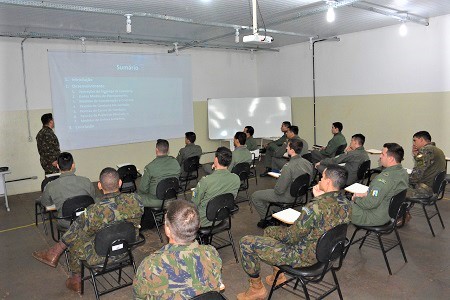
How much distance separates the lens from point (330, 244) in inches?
104

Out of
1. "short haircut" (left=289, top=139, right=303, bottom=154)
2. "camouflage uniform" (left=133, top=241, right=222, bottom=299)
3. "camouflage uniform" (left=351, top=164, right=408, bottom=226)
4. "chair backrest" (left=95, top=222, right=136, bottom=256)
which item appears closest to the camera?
"camouflage uniform" (left=133, top=241, right=222, bottom=299)

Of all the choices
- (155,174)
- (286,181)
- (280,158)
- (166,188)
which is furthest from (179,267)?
(280,158)

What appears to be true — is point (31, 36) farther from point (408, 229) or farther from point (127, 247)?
point (408, 229)

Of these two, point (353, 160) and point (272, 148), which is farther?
point (272, 148)

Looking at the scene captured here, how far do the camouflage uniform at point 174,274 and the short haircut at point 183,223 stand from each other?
0.05 m

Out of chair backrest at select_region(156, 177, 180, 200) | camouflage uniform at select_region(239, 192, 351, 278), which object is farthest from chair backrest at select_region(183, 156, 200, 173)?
camouflage uniform at select_region(239, 192, 351, 278)

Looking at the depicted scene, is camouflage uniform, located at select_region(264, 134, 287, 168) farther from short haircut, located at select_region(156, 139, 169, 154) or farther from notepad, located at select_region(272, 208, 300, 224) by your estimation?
notepad, located at select_region(272, 208, 300, 224)

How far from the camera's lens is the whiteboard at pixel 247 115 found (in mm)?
9680

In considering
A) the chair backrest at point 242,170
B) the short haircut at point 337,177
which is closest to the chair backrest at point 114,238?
the short haircut at point 337,177

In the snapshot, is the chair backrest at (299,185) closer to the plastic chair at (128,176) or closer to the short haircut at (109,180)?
the short haircut at (109,180)

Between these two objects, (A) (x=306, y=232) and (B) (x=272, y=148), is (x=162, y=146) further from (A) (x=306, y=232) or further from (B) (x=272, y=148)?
(B) (x=272, y=148)

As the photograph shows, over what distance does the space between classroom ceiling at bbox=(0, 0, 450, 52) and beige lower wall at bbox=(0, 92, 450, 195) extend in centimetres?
152

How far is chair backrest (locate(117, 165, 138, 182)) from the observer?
18.6 feet

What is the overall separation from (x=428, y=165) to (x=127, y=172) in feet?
13.8
